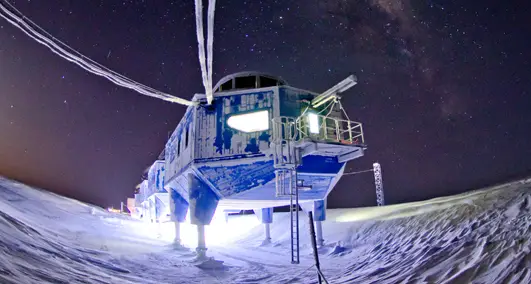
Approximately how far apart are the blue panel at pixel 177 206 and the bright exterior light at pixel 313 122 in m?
10.2

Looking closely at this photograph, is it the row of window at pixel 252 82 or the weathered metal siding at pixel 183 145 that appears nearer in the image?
the weathered metal siding at pixel 183 145

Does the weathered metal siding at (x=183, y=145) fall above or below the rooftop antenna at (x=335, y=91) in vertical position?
below

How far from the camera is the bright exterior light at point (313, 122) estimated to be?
13274 mm

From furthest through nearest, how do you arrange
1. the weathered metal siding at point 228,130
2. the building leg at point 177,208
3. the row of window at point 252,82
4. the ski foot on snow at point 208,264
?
the building leg at point 177,208
the row of window at point 252,82
the weathered metal siding at point 228,130
the ski foot on snow at point 208,264

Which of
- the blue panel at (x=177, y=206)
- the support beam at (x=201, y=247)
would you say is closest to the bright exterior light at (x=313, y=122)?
the support beam at (x=201, y=247)

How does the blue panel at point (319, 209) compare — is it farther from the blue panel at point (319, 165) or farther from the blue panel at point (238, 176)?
the blue panel at point (238, 176)

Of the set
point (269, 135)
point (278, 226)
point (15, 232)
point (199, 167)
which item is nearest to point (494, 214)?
point (269, 135)

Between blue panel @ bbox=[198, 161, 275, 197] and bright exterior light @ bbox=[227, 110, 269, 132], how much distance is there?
1.69 metres

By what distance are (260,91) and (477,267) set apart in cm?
1003

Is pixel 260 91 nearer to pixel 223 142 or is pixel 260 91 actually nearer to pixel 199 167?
pixel 223 142

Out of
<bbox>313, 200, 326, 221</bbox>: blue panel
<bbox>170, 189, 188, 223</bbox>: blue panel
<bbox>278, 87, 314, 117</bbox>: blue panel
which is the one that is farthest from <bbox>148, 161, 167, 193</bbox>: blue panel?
<bbox>278, 87, 314, 117</bbox>: blue panel

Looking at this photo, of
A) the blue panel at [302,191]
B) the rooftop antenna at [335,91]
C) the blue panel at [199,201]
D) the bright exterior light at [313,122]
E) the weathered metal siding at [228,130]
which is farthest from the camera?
the blue panel at [199,201]

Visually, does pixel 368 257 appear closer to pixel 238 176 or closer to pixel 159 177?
pixel 238 176

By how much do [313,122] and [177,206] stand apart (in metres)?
10.7
